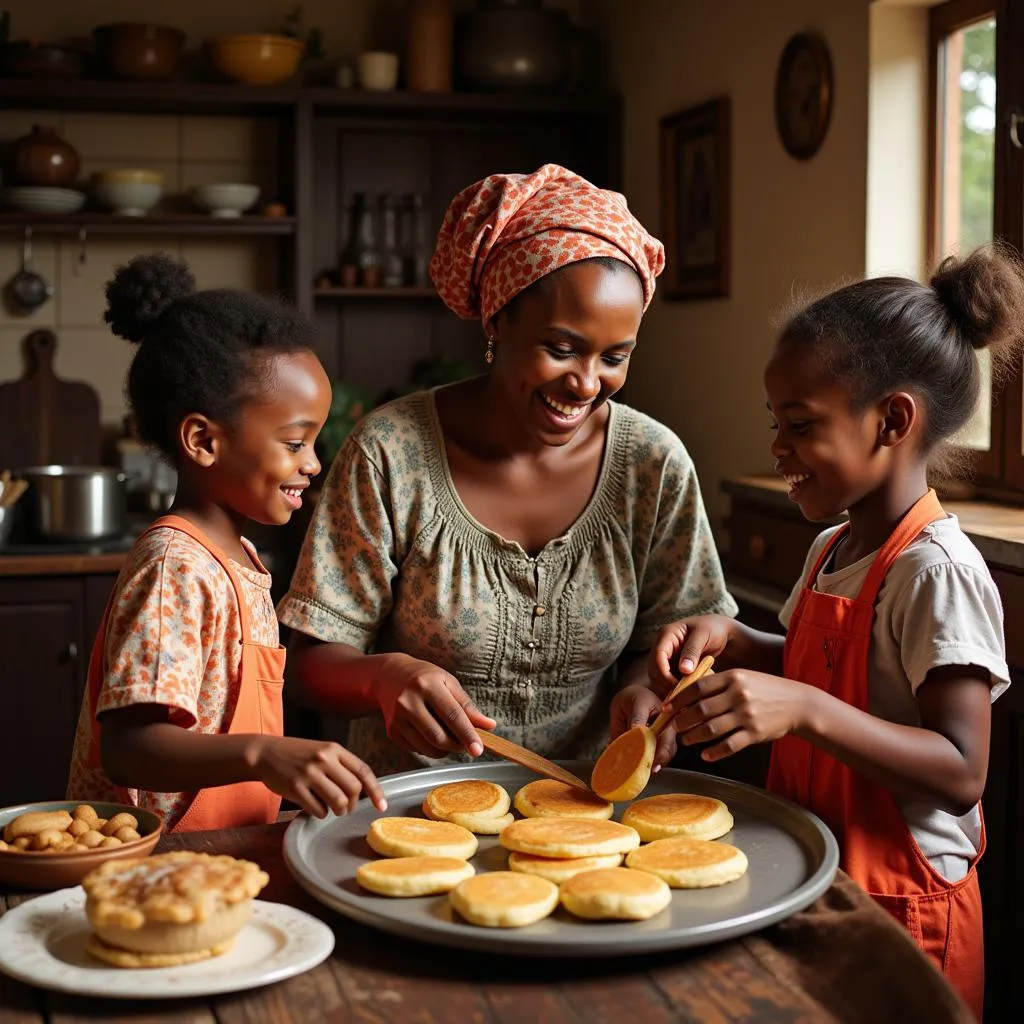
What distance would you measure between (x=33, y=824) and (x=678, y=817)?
1.92 feet

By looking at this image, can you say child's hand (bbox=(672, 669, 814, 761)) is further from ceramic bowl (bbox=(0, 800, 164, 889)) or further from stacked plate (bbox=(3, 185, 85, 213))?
stacked plate (bbox=(3, 185, 85, 213))

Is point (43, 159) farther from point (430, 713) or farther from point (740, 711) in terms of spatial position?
point (740, 711)

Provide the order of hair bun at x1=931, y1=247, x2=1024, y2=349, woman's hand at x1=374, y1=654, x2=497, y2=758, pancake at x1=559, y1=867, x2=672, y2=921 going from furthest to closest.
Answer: hair bun at x1=931, y1=247, x2=1024, y2=349 → woman's hand at x1=374, y1=654, x2=497, y2=758 → pancake at x1=559, y1=867, x2=672, y2=921

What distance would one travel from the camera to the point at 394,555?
181 cm

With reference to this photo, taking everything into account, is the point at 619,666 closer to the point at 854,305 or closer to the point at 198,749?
the point at 854,305

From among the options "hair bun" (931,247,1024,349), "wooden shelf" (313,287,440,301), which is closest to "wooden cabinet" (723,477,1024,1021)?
"hair bun" (931,247,1024,349)

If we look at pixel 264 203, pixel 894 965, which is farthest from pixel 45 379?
pixel 894 965

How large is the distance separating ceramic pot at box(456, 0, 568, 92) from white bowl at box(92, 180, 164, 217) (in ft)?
3.40

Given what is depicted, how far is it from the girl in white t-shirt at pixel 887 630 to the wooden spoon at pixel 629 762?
61 mm

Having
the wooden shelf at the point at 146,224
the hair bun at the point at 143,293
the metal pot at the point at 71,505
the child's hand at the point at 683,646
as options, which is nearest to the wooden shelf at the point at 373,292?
the wooden shelf at the point at 146,224

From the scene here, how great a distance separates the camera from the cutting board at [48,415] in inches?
161

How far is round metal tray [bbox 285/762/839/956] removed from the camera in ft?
3.27

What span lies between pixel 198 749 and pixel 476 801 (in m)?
0.27

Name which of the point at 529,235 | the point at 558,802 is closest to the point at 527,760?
the point at 558,802
